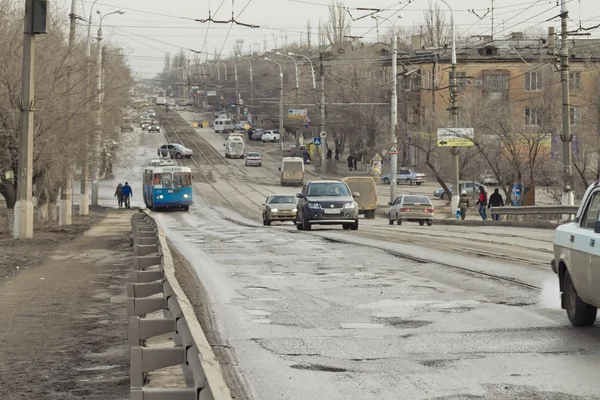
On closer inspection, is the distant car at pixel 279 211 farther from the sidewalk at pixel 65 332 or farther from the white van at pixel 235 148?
the white van at pixel 235 148

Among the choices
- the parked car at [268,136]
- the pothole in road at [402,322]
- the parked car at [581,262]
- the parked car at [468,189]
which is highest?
the parked car at [268,136]

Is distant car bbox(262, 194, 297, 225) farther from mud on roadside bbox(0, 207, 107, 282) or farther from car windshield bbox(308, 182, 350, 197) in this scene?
car windshield bbox(308, 182, 350, 197)

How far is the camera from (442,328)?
38.1ft

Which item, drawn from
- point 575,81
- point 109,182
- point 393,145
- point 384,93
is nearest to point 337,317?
point 393,145

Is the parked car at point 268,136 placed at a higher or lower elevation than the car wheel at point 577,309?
higher

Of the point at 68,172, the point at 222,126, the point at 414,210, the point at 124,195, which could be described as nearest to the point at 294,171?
the point at 124,195

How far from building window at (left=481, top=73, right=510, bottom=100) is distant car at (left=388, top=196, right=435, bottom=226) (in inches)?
1572

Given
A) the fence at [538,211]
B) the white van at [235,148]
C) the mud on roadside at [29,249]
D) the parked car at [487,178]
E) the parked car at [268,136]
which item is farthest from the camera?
the parked car at [268,136]

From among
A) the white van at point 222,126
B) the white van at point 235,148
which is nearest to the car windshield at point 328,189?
the white van at point 235,148

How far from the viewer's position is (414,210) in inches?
1964

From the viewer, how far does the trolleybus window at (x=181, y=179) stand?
68250 millimetres

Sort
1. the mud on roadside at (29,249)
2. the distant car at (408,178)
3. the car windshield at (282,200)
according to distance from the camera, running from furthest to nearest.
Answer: the distant car at (408,178) < the car windshield at (282,200) < the mud on roadside at (29,249)

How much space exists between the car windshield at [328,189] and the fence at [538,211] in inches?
286

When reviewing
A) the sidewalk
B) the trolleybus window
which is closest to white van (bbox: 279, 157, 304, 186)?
the trolleybus window
